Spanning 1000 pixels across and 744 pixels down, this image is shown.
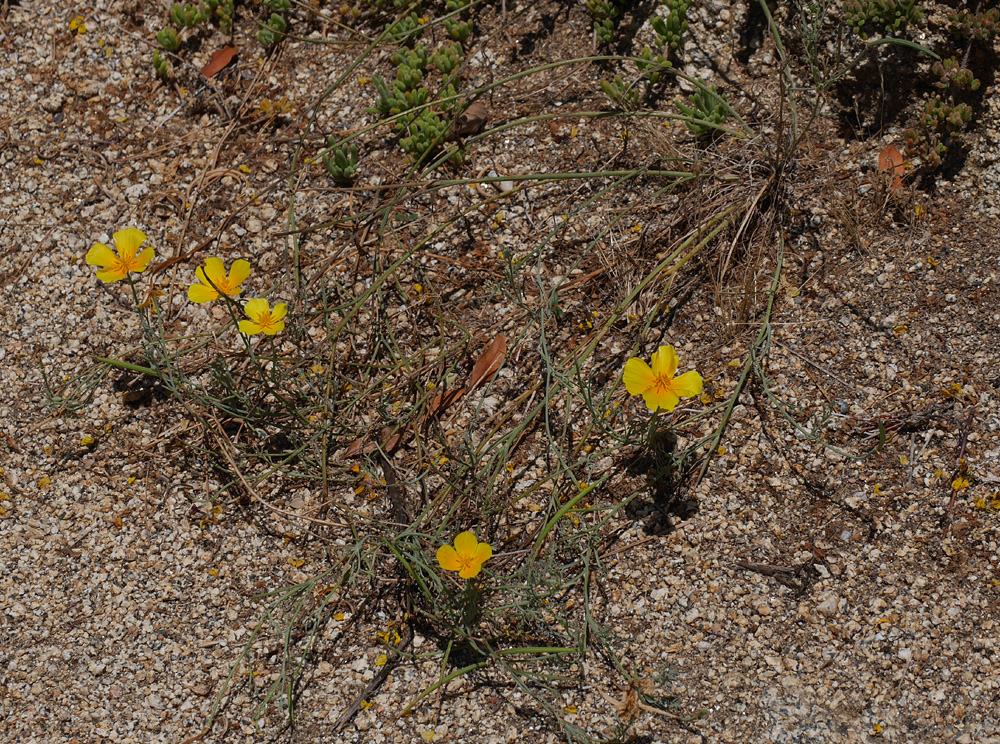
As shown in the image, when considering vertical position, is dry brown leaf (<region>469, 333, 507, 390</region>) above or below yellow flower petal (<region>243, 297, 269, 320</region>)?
below

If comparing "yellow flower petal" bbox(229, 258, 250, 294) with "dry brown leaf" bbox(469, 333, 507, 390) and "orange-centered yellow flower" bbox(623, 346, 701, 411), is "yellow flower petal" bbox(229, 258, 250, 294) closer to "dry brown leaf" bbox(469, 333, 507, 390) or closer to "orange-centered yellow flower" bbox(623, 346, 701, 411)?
"dry brown leaf" bbox(469, 333, 507, 390)

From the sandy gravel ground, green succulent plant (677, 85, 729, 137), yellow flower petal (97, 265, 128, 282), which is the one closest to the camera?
the sandy gravel ground

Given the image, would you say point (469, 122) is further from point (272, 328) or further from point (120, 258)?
point (120, 258)

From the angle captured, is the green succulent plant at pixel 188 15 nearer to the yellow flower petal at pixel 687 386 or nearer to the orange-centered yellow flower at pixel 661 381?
the orange-centered yellow flower at pixel 661 381

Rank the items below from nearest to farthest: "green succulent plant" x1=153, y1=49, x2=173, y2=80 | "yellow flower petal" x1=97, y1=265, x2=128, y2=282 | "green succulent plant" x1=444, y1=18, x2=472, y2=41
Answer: "yellow flower petal" x1=97, y1=265, x2=128, y2=282 → "green succulent plant" x1=444, y1=18, x2=472, y2=41 → "green succulent plant" x1=153, y1=49, x2=173, y2=80

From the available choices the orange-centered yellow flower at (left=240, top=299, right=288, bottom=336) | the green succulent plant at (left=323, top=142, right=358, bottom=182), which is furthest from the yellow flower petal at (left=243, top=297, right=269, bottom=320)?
the green succulent plant at (left=323, top=142, right=358, bottom=182)

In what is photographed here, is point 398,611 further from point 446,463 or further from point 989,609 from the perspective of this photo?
point 989,609
